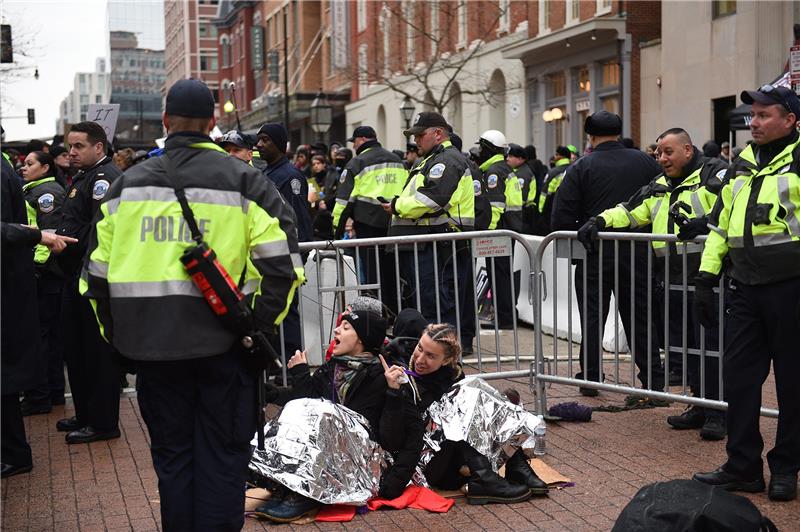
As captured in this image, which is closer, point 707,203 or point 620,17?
point 707,203

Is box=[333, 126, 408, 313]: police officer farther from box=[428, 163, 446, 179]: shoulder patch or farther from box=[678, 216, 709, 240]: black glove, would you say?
box=[678, 216, 709, 240]: black glove

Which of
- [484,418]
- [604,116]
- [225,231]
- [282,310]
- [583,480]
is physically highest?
[604,116]

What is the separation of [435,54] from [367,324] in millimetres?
29874

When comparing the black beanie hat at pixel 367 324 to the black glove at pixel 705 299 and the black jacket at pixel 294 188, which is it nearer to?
the black glove at pixel 705 299

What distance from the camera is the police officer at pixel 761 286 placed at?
5.95 m

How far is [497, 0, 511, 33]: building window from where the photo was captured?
33.5 meters

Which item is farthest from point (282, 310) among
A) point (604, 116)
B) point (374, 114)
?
point (374, 114)

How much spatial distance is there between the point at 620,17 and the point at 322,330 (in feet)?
67.5

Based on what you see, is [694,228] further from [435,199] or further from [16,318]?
[16,318]

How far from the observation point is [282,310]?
4523 mm

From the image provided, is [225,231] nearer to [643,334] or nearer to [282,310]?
[282,310]

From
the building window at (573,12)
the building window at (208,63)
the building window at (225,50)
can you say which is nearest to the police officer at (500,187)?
the building window at (573,12)

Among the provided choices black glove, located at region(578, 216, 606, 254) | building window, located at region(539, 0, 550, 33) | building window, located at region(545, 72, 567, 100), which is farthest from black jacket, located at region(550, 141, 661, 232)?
building window, located at region(539, 0, 550, 33)

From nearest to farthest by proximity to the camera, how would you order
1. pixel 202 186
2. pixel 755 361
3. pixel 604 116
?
pixel 202 186, pixel 755 361, pixel 604 116
